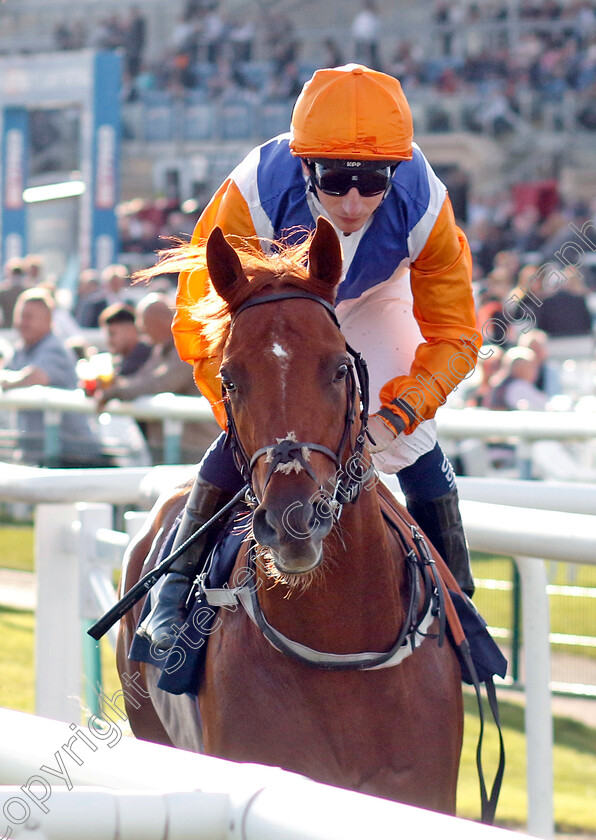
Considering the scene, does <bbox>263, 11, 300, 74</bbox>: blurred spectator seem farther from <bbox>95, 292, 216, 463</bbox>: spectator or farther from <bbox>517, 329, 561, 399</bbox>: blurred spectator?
<bbox>95, 292, 216, 463</bbox>: spectator

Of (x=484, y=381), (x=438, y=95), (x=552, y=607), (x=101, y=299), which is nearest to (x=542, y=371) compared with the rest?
(x=484, y=381)

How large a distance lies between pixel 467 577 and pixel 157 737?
91cm

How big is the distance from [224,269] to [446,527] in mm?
855

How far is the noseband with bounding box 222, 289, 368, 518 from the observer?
1.87 meters

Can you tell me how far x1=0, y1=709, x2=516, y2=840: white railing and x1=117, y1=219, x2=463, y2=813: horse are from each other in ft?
3.20

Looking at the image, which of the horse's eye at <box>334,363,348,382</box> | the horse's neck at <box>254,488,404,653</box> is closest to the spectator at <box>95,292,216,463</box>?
the horse's neck at <box>254,488,404,653</box>

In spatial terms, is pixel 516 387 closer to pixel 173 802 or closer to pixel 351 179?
pixel 351 179

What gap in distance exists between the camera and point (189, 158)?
22297 millimetres

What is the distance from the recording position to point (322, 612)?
214cm

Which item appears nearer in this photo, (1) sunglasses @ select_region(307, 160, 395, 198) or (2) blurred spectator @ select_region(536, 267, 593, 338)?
(1) sunglasses @ select_region(307, 160, 395, 198)

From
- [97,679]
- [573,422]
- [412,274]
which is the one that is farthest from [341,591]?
[573,422]

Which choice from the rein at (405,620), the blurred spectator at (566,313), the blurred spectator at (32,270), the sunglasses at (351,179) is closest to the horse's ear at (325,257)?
the sunglasses at (351,179)

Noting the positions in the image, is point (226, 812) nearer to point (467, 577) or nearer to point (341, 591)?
point (341, 591)

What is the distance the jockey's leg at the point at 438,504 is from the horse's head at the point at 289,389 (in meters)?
0.61
